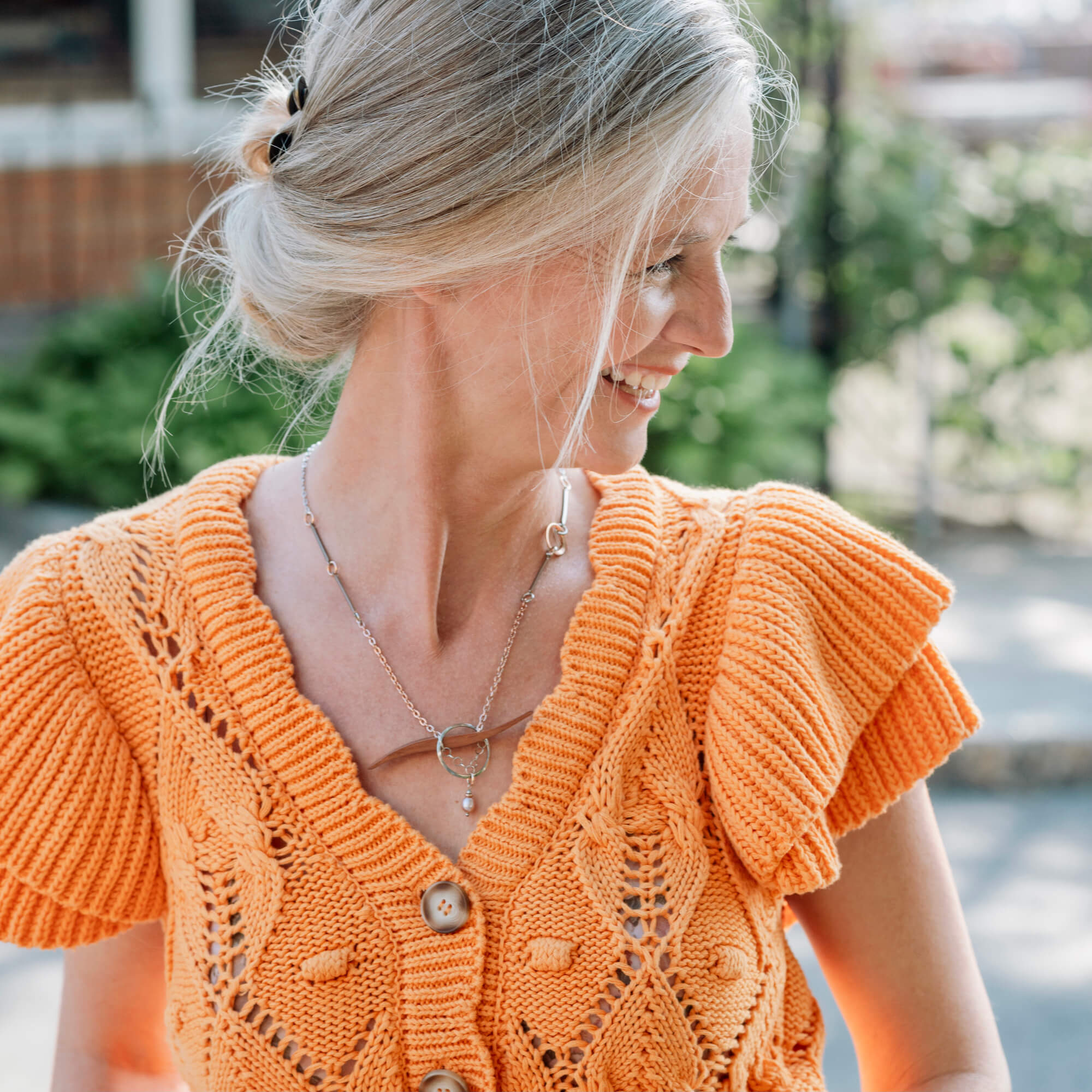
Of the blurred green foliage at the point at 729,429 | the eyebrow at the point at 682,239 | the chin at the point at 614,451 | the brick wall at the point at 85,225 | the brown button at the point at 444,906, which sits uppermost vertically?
the eyebrow at the point at 682,239

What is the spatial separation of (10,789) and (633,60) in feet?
3.10

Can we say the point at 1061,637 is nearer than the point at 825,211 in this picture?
Yes

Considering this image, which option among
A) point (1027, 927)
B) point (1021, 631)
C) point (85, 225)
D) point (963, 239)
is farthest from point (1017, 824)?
point (85, 225)

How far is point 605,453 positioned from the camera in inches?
51.7

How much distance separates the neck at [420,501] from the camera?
139cm

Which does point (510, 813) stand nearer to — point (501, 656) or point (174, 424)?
point (501, 656)

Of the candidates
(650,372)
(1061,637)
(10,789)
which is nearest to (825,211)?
(1061,637)

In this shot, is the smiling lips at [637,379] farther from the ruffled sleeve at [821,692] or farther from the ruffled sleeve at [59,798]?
the ruffled sleeve at [59,798]

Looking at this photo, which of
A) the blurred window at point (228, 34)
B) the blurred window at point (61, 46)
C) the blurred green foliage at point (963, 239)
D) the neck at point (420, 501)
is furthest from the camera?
the blurred window at point (228, 34)

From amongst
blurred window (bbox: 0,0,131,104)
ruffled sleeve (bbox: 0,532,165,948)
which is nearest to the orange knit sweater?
ruffled sleeve (bbox: 0,532,165,948)

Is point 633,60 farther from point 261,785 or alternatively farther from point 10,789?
point 10,789


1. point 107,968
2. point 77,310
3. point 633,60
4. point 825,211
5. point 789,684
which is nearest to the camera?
point 633,60

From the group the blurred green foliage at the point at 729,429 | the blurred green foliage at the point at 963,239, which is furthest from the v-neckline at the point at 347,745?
the blurred green foliage at the point at 963,239

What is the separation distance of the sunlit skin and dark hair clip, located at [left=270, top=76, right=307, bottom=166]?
0.20m
